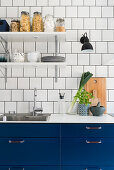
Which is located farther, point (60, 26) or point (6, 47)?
point (6, 47)

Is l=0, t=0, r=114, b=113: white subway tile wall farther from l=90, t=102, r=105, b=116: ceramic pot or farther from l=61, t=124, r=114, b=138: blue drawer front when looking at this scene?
l=61, t=124, r=114, b=138: blue drawer front

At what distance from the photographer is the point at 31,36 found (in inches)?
90.4

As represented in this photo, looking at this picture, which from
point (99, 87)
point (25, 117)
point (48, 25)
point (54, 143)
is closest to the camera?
point (54, 143)

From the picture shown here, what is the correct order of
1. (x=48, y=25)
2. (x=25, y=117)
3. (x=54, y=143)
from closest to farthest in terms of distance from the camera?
(x=54, y=143), (x=48, y=25), (x=25, y=117)

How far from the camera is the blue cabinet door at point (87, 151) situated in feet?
6.42

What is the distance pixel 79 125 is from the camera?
1953mm

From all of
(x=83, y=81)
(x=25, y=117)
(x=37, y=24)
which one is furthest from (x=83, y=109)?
(x=37, y=24)

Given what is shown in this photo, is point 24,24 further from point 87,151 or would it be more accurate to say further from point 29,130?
→ point 87,151

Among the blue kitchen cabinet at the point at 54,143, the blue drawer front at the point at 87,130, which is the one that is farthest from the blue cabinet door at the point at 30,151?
the blue drawer front at the point at 87,130

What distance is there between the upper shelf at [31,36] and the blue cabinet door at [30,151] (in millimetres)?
1136

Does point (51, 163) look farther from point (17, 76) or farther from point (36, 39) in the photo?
point (36, 39)

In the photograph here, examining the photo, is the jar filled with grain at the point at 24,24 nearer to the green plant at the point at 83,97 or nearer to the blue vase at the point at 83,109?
the green plant at the point at 83,97

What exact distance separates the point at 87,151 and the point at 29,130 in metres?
0.61

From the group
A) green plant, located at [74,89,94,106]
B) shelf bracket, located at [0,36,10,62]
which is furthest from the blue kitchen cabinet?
shelf bracket, located at [0,36,10,62]
